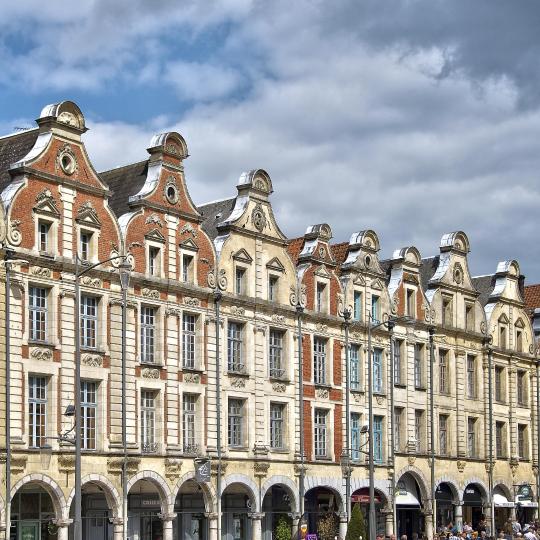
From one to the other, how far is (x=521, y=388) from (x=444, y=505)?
1138 cm

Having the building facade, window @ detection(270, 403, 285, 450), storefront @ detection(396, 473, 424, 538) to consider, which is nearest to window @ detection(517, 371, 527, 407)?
the building facade

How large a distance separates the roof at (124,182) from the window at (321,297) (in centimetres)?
1110

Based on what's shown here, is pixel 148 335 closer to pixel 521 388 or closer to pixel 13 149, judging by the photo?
pixel 13 149

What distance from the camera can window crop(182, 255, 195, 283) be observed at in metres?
49.7

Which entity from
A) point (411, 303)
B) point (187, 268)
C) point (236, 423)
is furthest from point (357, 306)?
point (187, 268)

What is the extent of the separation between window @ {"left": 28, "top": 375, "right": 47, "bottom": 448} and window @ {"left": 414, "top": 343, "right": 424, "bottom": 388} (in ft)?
81.3

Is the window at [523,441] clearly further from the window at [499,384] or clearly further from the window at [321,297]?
the window at [321,297]

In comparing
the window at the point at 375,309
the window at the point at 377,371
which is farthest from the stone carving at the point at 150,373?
the window at the point at 375,309

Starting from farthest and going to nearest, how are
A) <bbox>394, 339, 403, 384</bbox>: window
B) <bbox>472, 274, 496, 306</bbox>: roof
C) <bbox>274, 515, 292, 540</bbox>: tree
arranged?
1. <bbox>472, 274, 496, 306</bbox>: roof
2. <bbox>394, 339, 403, 384</bbox>: window
3. <bbox>274, 515, 292, 540</bbox>: tree

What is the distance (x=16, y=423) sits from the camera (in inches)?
1645

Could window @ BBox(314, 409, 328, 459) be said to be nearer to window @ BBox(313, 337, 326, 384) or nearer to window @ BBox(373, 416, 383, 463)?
window @ BBox(313, 337, 326, 384)

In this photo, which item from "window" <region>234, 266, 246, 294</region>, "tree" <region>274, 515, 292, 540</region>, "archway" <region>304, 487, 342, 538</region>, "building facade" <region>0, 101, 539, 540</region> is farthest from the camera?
"archway" <region>304, 487, 342, 538</region>

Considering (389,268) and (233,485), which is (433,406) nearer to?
→ (389,268)

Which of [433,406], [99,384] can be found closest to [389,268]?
[433,406]
